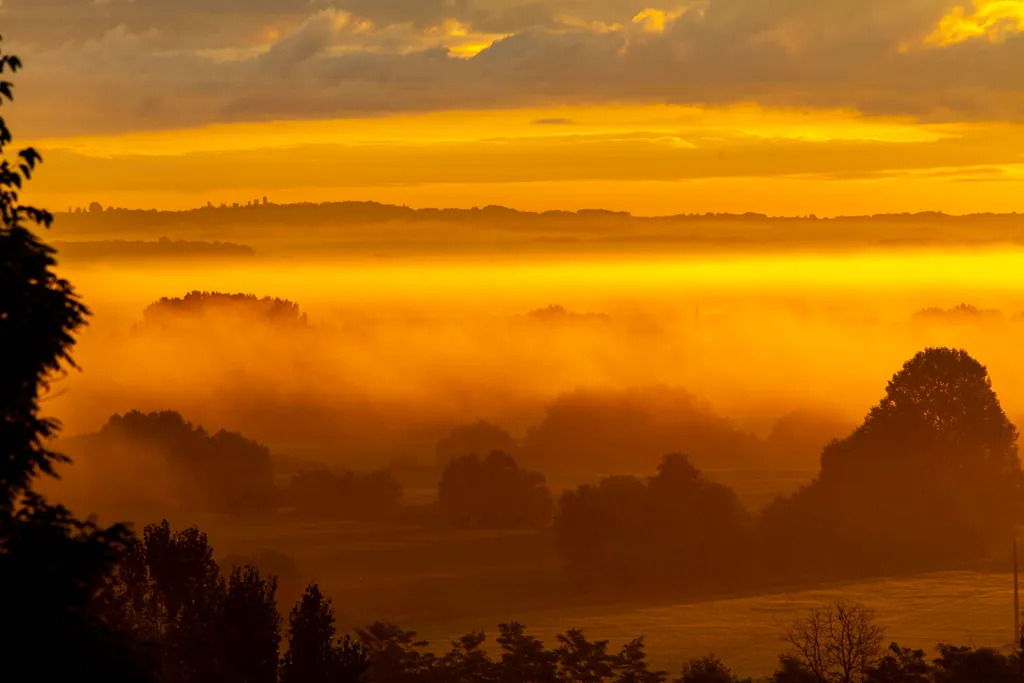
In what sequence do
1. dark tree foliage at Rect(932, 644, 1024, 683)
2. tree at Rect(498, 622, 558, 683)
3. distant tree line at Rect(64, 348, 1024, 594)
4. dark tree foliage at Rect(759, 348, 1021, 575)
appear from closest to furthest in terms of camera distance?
dark tree foliage at Rect(932, 644, 1024, 683) < tree at Rect(498, 622, 558, 683) < distant tree line at Rect(64, 348, 1024, 594) < dark tree foliage at Rect(759, 348, 1021, 575)

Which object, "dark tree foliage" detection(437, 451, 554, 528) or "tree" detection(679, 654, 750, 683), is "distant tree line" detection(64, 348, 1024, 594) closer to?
"dark tree foliage" detection(437, 451, 554, 528)

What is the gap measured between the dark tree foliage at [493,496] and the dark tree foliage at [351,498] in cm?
1347

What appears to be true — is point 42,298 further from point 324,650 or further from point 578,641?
point 578,641

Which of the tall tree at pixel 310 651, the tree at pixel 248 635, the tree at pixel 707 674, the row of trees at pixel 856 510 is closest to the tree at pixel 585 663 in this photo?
the tree at pixel 707 674

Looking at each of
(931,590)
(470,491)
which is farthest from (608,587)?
(470,491)

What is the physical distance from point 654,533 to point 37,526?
402ft

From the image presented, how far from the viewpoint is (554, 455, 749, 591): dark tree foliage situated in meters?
138

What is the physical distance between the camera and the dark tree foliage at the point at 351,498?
18875 centimetres

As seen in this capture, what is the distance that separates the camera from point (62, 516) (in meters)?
26.0

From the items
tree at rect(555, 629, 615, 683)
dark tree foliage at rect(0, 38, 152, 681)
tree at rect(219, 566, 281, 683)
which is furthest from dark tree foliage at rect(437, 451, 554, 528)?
dark tree foliage at rect(0, 38, 152, 681)

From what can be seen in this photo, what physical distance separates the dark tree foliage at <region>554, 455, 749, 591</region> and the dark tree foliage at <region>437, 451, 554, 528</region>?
624 inches

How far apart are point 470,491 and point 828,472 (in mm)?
38918

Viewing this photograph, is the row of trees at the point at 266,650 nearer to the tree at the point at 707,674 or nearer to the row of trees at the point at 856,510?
the tree at the point at 707,674

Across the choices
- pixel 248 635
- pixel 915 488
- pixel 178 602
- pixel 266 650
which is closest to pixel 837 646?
pixel 266 650
